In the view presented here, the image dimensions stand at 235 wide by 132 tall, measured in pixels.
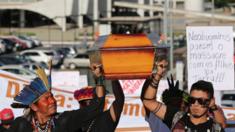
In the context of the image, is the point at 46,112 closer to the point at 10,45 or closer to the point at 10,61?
the point at 10,61

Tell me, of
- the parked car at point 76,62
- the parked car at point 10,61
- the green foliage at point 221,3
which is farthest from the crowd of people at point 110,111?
the green foliage at point 221,3

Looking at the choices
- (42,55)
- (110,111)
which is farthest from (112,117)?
(42,55)

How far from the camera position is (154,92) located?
211 inches

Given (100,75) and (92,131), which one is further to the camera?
(92,131)

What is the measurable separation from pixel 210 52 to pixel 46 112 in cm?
557

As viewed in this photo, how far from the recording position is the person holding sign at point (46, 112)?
5.42 meters

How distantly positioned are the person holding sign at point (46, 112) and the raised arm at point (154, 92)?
33 cm

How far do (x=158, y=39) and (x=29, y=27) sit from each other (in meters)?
74.0

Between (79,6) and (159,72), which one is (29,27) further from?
(159,72)

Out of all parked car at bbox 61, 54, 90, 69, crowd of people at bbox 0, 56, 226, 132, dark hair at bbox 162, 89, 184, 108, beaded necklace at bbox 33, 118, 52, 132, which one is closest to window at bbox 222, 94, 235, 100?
dark hair at bbox 162, 89, 184, 108

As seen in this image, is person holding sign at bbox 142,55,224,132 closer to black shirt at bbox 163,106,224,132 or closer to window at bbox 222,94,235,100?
black shirt at bbox 163,106,224,132

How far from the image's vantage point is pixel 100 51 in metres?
5.25

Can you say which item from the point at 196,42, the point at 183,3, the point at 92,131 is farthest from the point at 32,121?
the point at 183,3

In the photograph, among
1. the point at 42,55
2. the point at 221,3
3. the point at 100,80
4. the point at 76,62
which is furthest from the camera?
the point at 221,3
